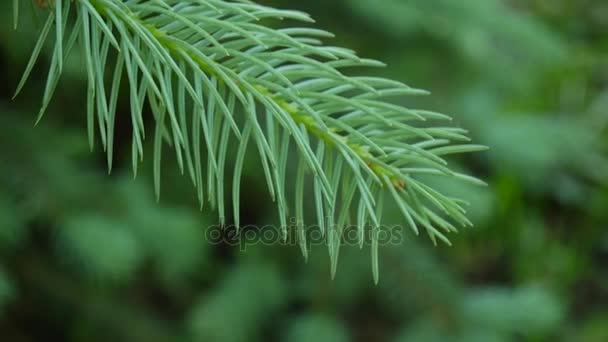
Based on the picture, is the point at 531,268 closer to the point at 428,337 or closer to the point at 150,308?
the point at 428,337

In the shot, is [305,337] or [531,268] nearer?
[305,337]

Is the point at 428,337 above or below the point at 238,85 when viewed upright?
below

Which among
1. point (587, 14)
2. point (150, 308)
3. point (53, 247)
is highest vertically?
point (587, 14)

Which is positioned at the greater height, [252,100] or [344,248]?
[252,100]

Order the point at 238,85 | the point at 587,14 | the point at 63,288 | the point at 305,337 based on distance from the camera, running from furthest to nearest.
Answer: the point at 587,14 < the point at 305,337 < the point at 63,288 < the point at 238,85

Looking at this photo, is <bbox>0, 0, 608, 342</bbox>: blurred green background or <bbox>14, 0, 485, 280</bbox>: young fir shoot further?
<bbox>0, 0, 608, 342</bbox>: blurred green background

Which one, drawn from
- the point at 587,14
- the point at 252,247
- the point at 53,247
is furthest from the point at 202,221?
the point at 587,14

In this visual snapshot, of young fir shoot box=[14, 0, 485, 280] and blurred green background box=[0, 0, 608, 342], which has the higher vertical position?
young fir shoot box=[14, 0, 485, 280]

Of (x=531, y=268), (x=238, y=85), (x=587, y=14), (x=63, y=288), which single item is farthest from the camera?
(x=587, y=14)
